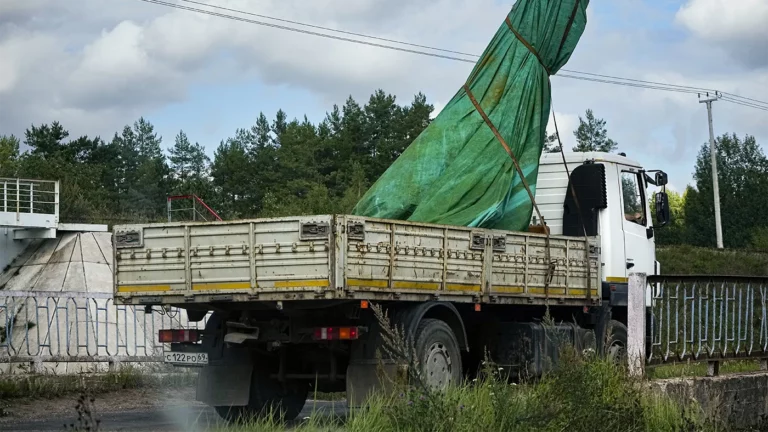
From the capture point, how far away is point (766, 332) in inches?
548

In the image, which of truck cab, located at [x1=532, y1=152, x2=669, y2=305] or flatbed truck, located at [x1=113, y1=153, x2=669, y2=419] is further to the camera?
truck cab, located at [x1=532, y1=152, x2=669, y2=305]

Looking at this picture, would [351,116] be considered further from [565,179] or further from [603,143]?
[565,179]

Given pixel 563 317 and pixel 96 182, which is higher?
pixel 96 182

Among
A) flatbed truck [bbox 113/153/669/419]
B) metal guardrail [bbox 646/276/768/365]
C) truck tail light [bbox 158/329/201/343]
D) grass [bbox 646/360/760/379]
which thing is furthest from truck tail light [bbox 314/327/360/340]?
metal guardrail [bbox 646/276/768/365]

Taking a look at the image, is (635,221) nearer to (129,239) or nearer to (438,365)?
(438,365)

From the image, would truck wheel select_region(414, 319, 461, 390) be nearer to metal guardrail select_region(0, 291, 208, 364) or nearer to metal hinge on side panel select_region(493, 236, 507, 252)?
metal hinge on side panel select_region(493, 236, 507, 252)

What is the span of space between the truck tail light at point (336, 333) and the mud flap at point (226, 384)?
1.26 metres

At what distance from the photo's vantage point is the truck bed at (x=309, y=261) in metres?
9.77

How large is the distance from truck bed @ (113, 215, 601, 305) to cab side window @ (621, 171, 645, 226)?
355cm

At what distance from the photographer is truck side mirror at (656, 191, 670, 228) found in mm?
14984

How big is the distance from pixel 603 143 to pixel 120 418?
81.3 metres

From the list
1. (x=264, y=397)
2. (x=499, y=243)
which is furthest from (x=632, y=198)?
(x=264, y=397)

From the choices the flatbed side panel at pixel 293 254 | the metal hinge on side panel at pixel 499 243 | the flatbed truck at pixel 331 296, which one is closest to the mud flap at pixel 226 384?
the flatbed truck at pixel 331 296

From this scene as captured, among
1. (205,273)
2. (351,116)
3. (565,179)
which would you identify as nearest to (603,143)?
(351,116)
